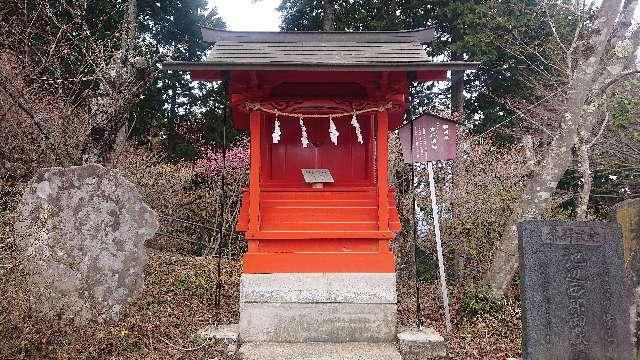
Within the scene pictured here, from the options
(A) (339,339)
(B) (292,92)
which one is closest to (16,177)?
(B) (292,92)

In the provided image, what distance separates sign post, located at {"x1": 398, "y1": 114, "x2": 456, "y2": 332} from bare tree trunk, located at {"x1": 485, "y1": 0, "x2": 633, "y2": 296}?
4.41 ft

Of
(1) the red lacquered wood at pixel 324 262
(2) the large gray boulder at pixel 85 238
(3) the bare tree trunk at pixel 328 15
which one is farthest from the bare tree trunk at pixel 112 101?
(3) the bare tree trunk at pixel 328 15

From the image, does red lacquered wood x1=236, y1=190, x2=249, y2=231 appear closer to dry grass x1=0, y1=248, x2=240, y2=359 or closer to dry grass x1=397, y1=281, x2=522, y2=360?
dry grass x1=0, y1=248, x2=240, y2=359

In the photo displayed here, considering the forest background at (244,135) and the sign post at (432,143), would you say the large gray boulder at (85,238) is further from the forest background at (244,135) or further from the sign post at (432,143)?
the sign post at (432,143)

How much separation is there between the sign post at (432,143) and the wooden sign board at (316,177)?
1.19m

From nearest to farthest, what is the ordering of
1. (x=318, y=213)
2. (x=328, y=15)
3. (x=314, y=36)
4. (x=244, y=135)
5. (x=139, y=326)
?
(x=139, y=326) < (x=318, y=213) < (x=314, y=36) < (x=328, y=15) < (x=244, y=135)

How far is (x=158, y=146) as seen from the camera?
15.3 meters

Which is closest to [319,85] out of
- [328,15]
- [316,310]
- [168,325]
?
[316,310]

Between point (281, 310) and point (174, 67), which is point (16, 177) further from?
point (281, 310)

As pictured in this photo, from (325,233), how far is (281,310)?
1183 millimetres

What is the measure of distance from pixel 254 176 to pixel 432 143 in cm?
255

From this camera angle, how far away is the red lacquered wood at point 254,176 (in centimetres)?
746

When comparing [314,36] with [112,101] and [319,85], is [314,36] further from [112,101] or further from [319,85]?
[112,101]

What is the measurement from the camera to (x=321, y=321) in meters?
7.24
